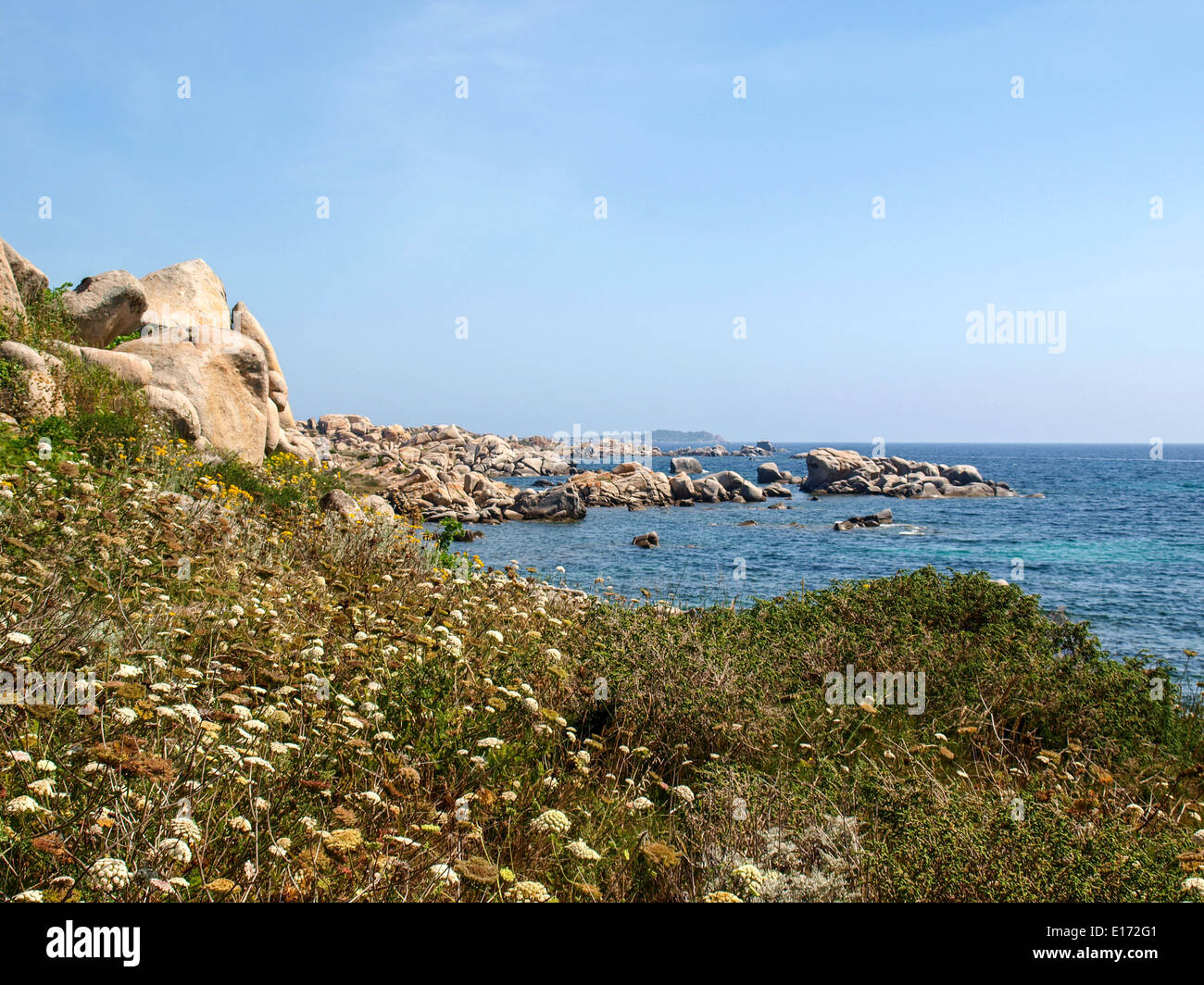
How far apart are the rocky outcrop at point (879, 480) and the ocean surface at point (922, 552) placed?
159 inches

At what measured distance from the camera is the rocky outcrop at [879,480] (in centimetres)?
6122

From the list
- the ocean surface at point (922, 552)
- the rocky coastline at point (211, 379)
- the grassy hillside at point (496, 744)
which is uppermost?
the rocky coastline at point (211, 379)

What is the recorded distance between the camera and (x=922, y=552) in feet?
103

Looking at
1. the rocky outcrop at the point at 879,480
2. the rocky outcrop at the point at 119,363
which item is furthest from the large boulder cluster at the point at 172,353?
the rocky outcrop at the point at 879,480

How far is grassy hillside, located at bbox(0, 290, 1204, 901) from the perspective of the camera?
2.63 metres

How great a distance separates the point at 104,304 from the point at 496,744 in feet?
51.3

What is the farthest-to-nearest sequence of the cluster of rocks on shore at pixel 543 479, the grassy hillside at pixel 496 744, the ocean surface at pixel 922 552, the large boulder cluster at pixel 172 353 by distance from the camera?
the cluster of rocks on shore at pixel 543 479
the ocean surface at pixel 922 552
the large boulder cluster at pixel 172 353
the grassy hillside at pixel 496 744

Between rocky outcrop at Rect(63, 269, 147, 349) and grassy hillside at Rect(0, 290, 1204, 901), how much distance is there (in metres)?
8.58

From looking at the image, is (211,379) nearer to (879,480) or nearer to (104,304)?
(104,304)

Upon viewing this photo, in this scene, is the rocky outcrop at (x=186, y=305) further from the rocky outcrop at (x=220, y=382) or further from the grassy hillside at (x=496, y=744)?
the grassy hillside at (x=496, y=744)

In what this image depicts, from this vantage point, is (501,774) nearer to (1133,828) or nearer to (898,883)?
(898,883)

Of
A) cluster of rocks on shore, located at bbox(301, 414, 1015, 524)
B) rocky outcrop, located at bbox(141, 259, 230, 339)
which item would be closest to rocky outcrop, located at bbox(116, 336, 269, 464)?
rocky outcrop, located at bbox(141, 259, 230, 339)
